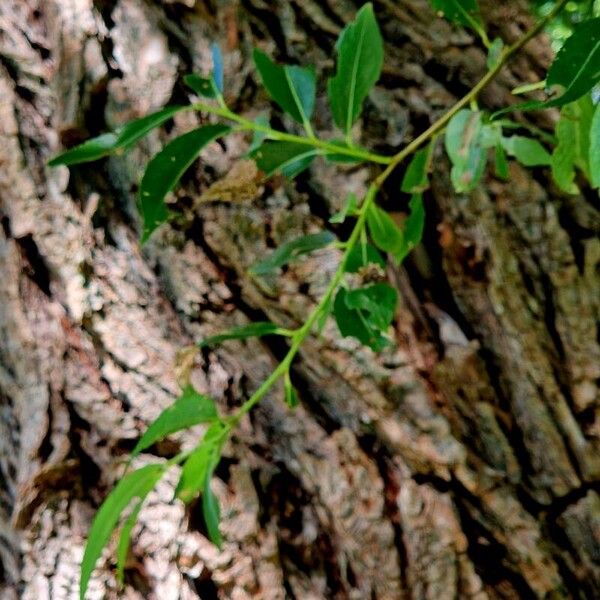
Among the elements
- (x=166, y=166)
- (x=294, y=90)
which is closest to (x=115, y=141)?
(x=166, y=166)

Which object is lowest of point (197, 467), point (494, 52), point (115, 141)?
point (197, 467)

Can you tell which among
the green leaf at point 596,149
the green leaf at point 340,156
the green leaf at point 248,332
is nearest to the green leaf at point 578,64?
the green leaf at point 596,149

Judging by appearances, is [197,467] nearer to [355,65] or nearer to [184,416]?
[184,416]

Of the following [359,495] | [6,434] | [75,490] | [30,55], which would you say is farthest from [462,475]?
[30,55]

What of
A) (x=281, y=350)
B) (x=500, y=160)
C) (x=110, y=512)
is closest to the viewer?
(x=110, y=512)

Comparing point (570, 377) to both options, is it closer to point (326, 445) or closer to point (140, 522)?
point (326, 445)

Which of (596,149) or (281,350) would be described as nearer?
(596,149)

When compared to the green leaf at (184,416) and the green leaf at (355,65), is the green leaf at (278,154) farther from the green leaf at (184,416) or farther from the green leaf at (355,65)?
the green leaf at (184,416)
